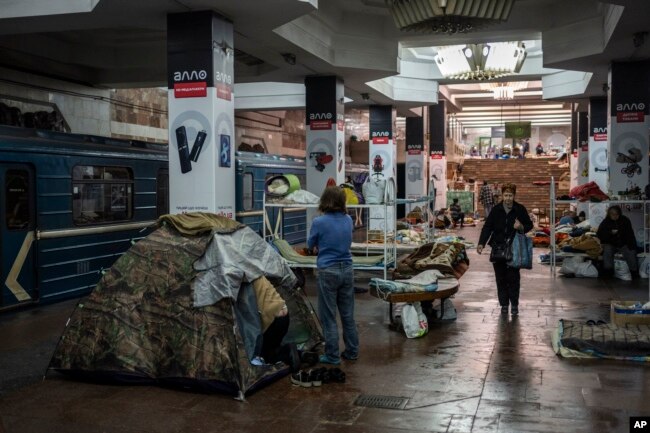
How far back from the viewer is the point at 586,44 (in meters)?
15.4

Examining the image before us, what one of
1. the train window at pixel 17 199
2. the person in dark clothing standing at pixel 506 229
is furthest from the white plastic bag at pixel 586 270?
the train window at pixel 17 199

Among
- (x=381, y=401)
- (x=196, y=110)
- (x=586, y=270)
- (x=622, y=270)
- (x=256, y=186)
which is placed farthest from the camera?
(x=256, y=186)

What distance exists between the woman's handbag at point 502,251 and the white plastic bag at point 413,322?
1.53 metres

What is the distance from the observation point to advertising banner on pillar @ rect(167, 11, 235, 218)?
10758 mm

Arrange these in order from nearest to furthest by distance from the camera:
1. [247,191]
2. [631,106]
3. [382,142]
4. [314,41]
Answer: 1. [314,41]
2. [631,106]
3. [247,191]
4. [382,142]

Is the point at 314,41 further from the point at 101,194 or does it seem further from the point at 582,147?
the point at 582,147

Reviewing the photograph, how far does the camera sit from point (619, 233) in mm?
14078

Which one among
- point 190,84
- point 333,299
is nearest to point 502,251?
point 333,299


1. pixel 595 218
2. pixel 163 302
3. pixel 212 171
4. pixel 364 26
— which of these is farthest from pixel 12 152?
pixel 595 218

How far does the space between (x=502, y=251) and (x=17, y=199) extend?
685 centimetres

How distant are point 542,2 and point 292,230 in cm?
908

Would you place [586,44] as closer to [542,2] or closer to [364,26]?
[542,2]

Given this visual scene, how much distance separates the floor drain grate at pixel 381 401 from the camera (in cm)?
596

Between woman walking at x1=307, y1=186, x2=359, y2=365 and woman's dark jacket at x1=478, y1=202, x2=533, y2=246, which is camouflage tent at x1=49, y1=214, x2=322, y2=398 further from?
woman's dark jacket at x1=478, y1=202, x2=533, y2=246
